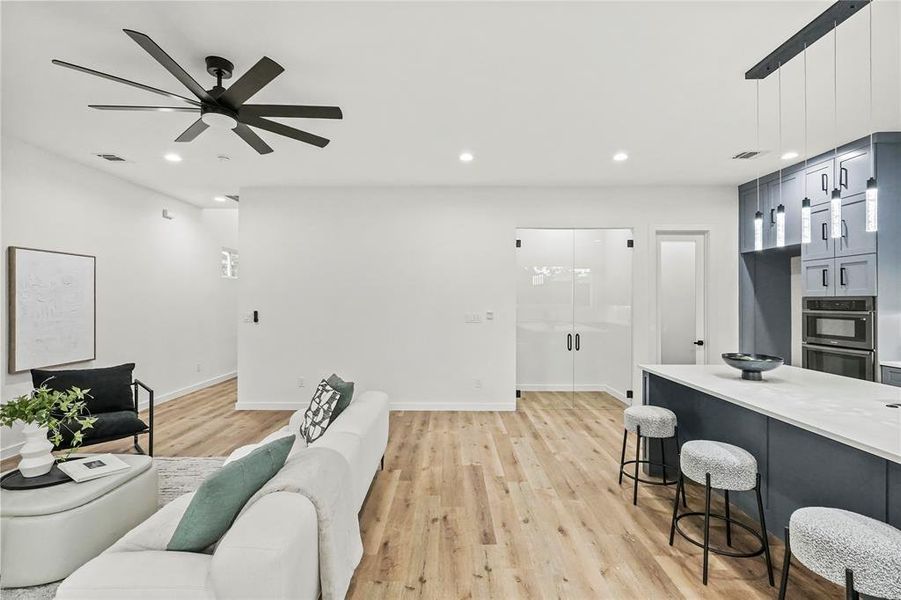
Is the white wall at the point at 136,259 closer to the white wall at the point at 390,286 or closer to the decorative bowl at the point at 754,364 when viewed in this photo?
the white wall at the point at 390,286

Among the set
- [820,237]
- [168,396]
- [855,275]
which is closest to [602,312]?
[820,237]

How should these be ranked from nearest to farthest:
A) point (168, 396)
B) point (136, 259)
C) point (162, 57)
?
point (162, 57) < point (136, 259) < point (168, 396)

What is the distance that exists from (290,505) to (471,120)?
2.84m

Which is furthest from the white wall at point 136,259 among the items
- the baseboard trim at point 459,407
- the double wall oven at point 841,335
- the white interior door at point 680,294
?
the double wall oven at point 841,335

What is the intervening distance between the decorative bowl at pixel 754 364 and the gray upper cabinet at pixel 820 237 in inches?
80.0

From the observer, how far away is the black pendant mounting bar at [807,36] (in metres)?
1.97

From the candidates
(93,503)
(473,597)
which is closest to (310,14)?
(93,503)

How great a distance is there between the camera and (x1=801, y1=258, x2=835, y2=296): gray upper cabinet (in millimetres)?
3895

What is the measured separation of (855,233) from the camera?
12.0 feet

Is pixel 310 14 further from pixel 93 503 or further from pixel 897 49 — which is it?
pixel 897 49

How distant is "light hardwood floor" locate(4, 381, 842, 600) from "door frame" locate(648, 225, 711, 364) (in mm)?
1280

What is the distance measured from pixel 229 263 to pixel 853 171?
8149mm

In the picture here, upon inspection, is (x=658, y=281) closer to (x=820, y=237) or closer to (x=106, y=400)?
(x=820, y=237)

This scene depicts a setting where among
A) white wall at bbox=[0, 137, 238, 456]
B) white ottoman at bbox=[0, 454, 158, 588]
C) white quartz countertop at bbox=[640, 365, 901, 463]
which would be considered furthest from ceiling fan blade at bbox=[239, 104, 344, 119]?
white wall at bbox=[0, 137, 238, 456]
